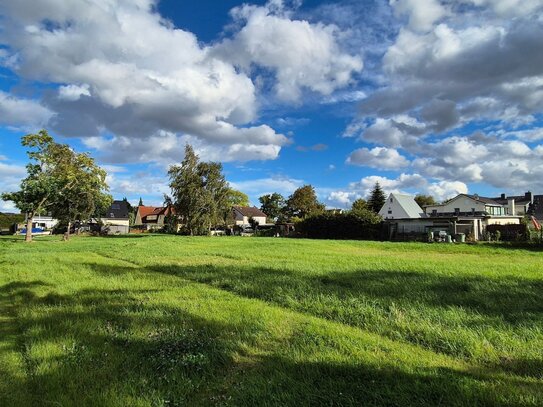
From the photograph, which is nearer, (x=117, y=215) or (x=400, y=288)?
(x=400, y=288)

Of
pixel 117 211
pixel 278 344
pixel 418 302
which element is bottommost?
pixel 278 344

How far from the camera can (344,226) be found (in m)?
50.4

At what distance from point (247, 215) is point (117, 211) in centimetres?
3212

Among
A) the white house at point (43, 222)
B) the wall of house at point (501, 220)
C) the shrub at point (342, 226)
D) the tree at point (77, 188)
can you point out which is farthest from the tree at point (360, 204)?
the white house at point (43, 222)

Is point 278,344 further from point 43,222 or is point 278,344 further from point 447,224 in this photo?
point 43,222

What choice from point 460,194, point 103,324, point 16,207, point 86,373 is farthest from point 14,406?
point 460,194

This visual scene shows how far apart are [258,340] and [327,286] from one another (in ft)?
15.1

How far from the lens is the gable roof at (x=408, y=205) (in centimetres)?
6744

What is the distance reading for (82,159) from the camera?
141ft

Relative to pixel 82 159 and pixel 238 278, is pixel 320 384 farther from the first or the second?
pixel 82 159

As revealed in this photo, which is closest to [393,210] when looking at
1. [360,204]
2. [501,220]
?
[360,204]

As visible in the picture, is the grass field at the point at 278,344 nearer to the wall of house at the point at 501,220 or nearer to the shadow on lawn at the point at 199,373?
the shadow on lawn at the point at 199,373

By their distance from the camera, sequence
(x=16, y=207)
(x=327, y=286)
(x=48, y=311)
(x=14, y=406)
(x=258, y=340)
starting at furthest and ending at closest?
(x=16, y=207) < (x=327, y=286) < (x=48, y=311) < (x=258, y=340) < (x=14, y=406)

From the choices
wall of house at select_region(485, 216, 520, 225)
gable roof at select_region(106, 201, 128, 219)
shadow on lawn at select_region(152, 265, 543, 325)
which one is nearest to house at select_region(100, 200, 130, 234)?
gable roof at select_region(106, 201, 128, 219)
